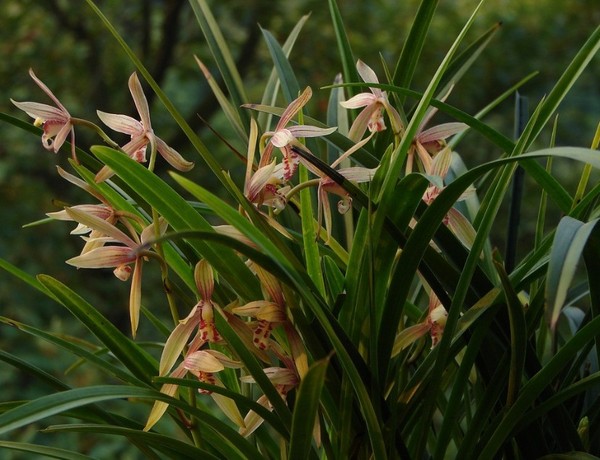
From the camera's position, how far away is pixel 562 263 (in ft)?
1.36

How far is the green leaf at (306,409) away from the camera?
0.45 meters

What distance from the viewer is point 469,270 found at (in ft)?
1.72

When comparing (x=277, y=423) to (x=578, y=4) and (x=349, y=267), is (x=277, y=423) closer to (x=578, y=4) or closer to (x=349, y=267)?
(x=349, y=267)

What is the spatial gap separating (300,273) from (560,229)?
144 mm

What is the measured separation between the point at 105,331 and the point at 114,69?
2.29 m

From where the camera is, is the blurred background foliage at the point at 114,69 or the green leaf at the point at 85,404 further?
the blurred background foliage at the point at 114,69

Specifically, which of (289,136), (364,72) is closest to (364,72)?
(364,72)

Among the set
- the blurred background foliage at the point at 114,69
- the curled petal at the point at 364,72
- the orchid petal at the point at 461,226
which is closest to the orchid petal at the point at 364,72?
the curled petal at the point at 364,72

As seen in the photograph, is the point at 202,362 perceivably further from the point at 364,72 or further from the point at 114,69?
the point at 114,69

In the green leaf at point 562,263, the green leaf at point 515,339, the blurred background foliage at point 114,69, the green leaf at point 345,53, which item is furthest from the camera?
the blurred background foliage at point 114,69

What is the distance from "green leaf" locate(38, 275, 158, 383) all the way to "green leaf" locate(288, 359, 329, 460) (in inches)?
5.8

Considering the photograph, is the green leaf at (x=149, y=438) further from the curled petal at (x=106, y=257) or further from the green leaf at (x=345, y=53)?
the green leaf at (x=345, y=53)

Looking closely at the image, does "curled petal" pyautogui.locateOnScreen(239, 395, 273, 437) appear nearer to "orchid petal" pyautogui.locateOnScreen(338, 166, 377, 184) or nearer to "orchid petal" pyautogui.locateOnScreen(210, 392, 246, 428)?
"orchid petal" pyautogui.locateOnScreen(210, 392, 246, 428)

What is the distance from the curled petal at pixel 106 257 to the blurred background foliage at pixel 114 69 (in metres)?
1.84
